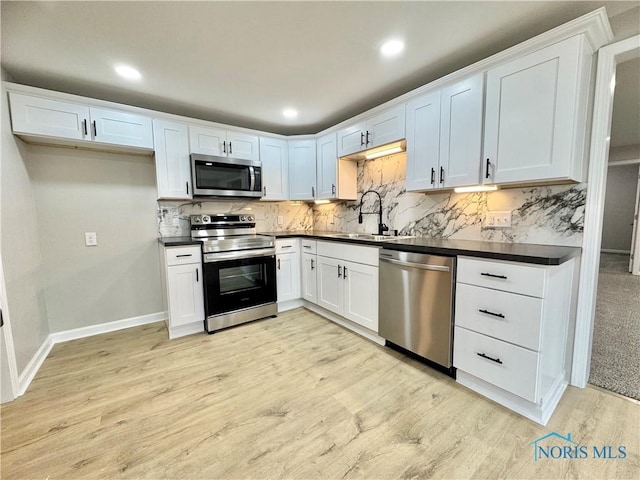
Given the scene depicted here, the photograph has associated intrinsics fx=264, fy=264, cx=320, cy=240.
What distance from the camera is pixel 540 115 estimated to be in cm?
160

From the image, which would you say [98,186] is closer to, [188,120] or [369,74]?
[188,120]

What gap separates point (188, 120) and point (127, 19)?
1.25 metres

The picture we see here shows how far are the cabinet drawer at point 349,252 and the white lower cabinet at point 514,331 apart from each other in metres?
0.77

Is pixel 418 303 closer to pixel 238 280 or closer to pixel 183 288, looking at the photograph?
pixel 238 280

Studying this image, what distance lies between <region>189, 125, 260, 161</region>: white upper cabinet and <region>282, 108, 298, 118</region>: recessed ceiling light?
0.47 m

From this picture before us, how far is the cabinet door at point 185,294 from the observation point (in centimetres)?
255

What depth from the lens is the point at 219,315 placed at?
2727 mm

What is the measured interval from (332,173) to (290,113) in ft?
2.75

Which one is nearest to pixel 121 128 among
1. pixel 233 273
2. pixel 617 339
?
pixel 233 273

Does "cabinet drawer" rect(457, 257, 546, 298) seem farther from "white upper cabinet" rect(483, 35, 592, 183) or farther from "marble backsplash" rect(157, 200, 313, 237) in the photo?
"marble backsplash" rect(157, 200, 313, 237)

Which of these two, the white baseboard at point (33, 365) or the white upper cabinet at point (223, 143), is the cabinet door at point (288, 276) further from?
the white baseboard at point (33, 365)

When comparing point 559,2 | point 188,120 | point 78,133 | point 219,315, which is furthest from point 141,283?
point 559,2

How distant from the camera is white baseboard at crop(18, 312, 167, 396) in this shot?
1929mm

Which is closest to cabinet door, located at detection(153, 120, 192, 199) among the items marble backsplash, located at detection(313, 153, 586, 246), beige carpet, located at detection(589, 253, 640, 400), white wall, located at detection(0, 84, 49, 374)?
white wall, located at detection(0, 84, 49, 374)
